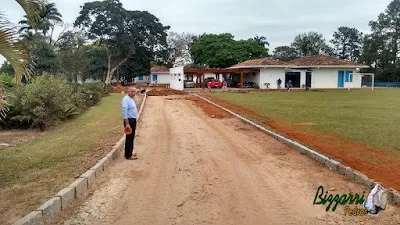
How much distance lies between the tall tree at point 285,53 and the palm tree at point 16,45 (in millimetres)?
76615

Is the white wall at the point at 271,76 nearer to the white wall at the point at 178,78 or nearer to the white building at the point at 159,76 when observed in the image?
the white wall at the point at 178,78

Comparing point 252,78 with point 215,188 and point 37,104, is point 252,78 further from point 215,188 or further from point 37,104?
point 215,188

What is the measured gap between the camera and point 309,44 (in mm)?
81188

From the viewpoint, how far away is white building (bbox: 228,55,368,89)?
46.5 m

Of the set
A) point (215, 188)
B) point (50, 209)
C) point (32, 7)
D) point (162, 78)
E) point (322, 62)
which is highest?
point (322, 62)

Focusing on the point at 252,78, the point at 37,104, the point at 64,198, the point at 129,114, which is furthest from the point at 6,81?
the point at 252,78

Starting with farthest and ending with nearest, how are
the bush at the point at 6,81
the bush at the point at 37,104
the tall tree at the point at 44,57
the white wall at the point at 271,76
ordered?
1. the white wall at the point at 271,76
2. the tall tree at the point at 44,57
3. the bush at the point at 37,104
4. the bush at the point at 6,81

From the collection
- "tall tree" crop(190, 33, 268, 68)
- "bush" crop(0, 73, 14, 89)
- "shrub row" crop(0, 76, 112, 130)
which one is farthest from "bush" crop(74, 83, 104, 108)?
"tall tree" crop(190, 33, 268, 68)

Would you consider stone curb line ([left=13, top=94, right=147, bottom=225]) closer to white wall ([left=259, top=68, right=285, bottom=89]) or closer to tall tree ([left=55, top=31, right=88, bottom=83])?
tall tree ([left=55, top=31, right=88, bottom=83])

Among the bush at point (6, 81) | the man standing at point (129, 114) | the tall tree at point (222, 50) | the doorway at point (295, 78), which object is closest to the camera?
the bush at point (6, 81)

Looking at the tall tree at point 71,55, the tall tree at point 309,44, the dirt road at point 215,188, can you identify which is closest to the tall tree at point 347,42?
the tall tree at point 309,44

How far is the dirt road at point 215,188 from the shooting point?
196 inches

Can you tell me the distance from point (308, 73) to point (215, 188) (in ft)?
149

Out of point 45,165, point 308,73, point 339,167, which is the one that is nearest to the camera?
point 339,167
